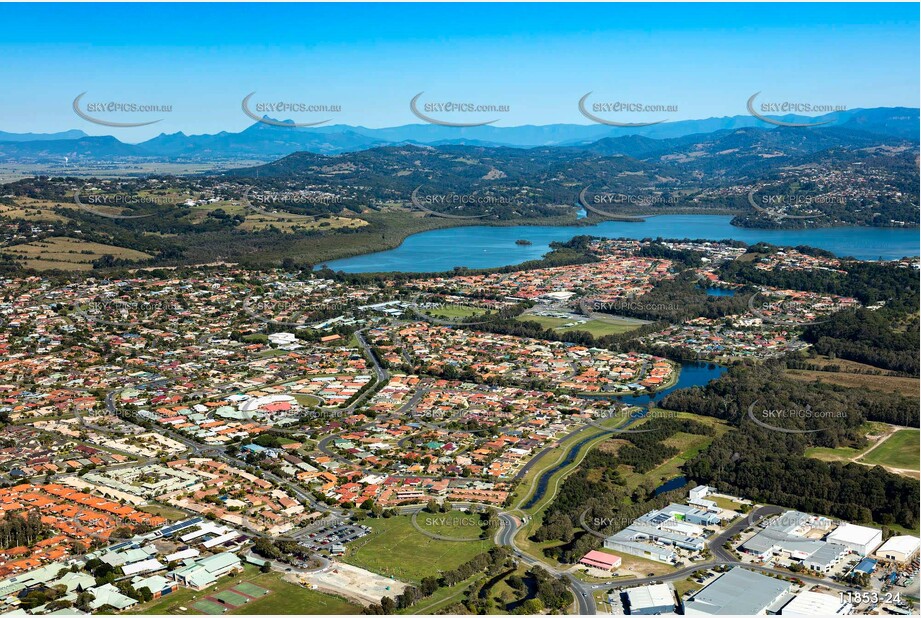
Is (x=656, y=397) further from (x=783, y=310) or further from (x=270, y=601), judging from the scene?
(x=270, y=601)

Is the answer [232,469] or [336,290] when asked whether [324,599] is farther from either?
[336,290]

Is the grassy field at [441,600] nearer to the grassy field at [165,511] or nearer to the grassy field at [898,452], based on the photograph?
the grassy field at [165,511]

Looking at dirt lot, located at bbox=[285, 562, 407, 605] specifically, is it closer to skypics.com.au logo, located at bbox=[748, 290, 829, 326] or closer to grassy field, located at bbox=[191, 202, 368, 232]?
skypics.com.au logo, located at bbox=[748, 290, 829, 326]

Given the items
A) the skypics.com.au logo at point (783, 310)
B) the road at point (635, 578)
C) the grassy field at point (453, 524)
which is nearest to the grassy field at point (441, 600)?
the road at point (635, 578)

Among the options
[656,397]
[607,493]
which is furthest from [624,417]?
[607,493]

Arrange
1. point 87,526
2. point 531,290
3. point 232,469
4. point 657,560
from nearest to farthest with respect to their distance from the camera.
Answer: point 657,560, point 87,526, point 232,469, point 531,290

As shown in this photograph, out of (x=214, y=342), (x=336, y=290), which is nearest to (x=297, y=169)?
(x=336, y=290)
